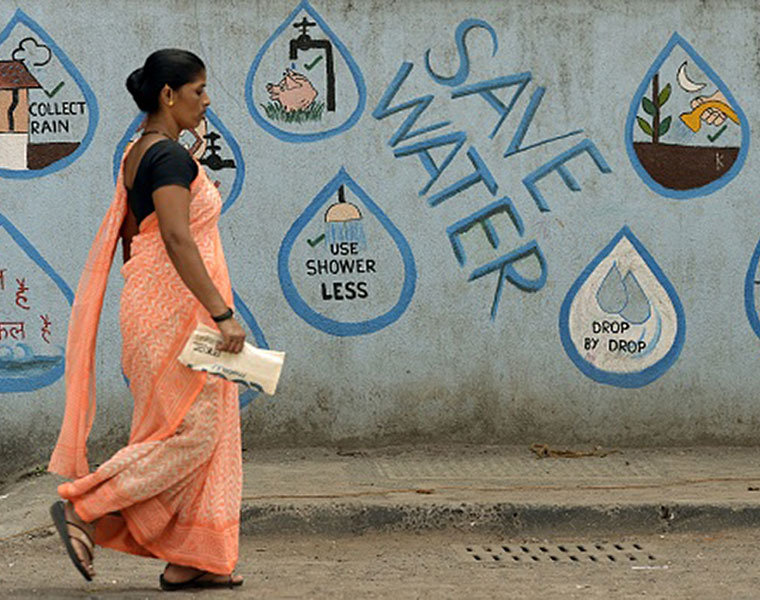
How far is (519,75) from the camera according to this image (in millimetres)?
6781

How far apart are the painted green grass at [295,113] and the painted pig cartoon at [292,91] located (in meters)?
0.02

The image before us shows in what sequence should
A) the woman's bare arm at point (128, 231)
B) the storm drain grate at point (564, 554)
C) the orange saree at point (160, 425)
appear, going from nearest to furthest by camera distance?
the orange saree at point (160, 425) < the woman's bare arm at point (128, 231) < the storm drain grate at point (564, 554)

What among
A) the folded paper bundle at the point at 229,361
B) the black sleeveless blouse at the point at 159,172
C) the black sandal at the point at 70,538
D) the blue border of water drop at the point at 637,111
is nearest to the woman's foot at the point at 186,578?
the black sandal at the point at 70,538

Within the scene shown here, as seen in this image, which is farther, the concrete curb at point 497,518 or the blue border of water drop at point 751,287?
the blue border of water drop at point 751,287

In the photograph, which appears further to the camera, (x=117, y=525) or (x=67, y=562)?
(x=67, y=562)

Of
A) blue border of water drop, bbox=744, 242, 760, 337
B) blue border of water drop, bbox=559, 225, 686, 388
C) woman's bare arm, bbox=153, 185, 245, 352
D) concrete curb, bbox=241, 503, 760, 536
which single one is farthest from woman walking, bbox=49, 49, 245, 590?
blue border of water drop, bbox=744, 242, 760, 337

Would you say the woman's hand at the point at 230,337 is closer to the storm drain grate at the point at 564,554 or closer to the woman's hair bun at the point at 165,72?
the woman's hair bun at the point at 165,72

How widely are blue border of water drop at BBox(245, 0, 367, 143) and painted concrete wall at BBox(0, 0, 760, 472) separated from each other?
0.01m

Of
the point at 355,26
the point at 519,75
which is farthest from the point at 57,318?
the point at 519,75

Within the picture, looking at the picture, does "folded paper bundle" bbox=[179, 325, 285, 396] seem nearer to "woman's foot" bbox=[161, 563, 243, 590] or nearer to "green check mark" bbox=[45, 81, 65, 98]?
"woman's foot" bbox=[161, 563, 243, 590]

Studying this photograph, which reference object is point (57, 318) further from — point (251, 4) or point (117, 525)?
point (117, 525)

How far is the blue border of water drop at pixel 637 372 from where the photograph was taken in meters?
6.84

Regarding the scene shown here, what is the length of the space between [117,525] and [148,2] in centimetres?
291

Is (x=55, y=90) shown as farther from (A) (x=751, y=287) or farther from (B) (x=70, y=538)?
(A) (x=751, y=287)
